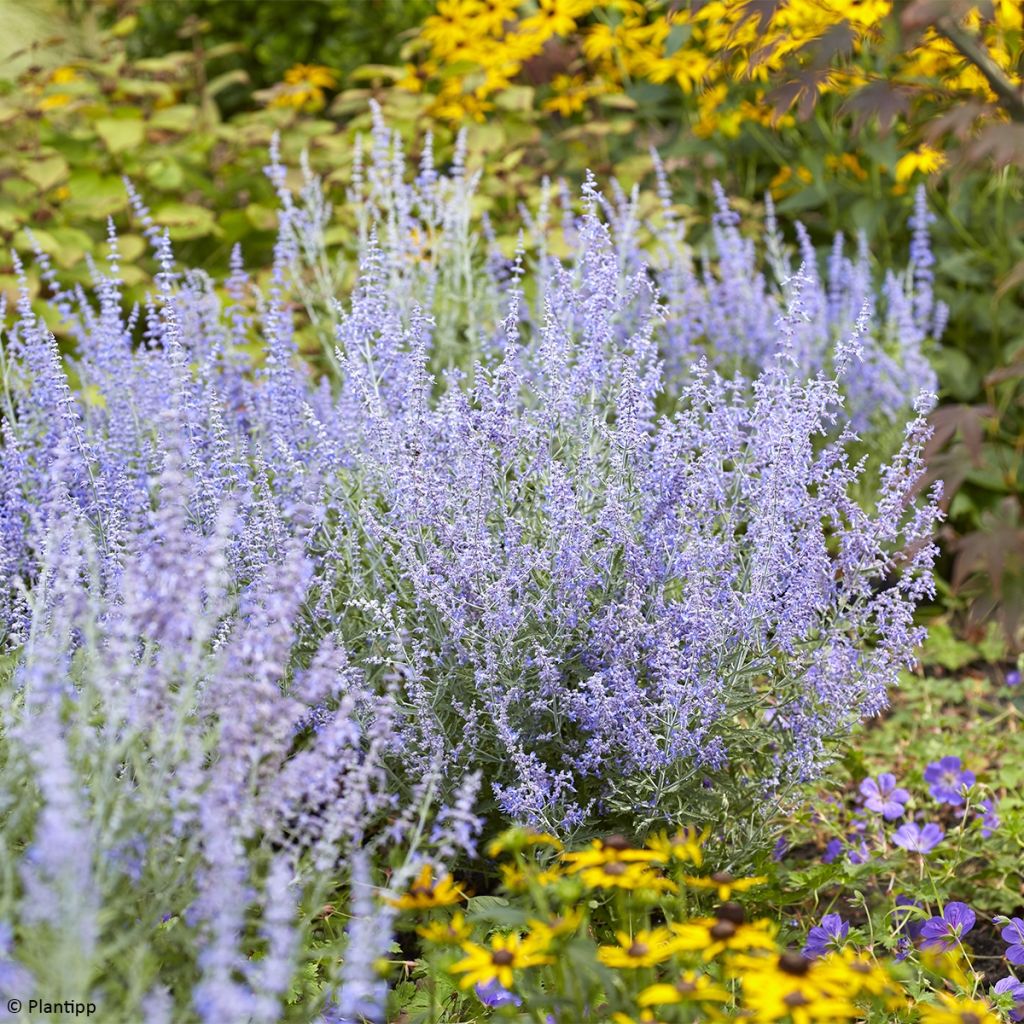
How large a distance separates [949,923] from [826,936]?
219mm

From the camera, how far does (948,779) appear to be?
283 centimetres

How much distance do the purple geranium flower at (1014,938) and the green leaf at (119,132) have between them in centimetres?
369

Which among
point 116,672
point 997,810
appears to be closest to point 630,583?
point 116,672

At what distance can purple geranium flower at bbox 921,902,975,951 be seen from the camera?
7.47ft

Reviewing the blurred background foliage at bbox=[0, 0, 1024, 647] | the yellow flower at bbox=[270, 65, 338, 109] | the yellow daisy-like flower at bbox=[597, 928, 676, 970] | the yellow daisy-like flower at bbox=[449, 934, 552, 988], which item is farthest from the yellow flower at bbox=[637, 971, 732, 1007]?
the yellow flower at bbox=[270, 65, 338, 109]

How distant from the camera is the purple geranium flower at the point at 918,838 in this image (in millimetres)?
2602

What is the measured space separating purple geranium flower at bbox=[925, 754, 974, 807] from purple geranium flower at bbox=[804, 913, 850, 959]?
0.57 m

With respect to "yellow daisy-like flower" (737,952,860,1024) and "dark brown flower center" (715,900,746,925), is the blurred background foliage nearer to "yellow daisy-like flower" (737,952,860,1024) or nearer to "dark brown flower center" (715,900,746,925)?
"dark brown flower center" (715,900,746,925)

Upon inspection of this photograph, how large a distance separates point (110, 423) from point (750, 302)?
6.53 ft

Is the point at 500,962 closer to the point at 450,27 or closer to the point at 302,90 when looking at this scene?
the point at 302,90

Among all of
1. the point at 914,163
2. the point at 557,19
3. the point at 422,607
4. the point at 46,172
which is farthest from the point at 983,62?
the point at 46,172

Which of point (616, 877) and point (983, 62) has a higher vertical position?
point (983, 62)

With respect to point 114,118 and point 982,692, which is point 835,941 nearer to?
point 982,692

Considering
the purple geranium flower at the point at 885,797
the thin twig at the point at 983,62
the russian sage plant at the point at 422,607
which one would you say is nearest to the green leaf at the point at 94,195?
the russian sage plant at the point at 422,607
